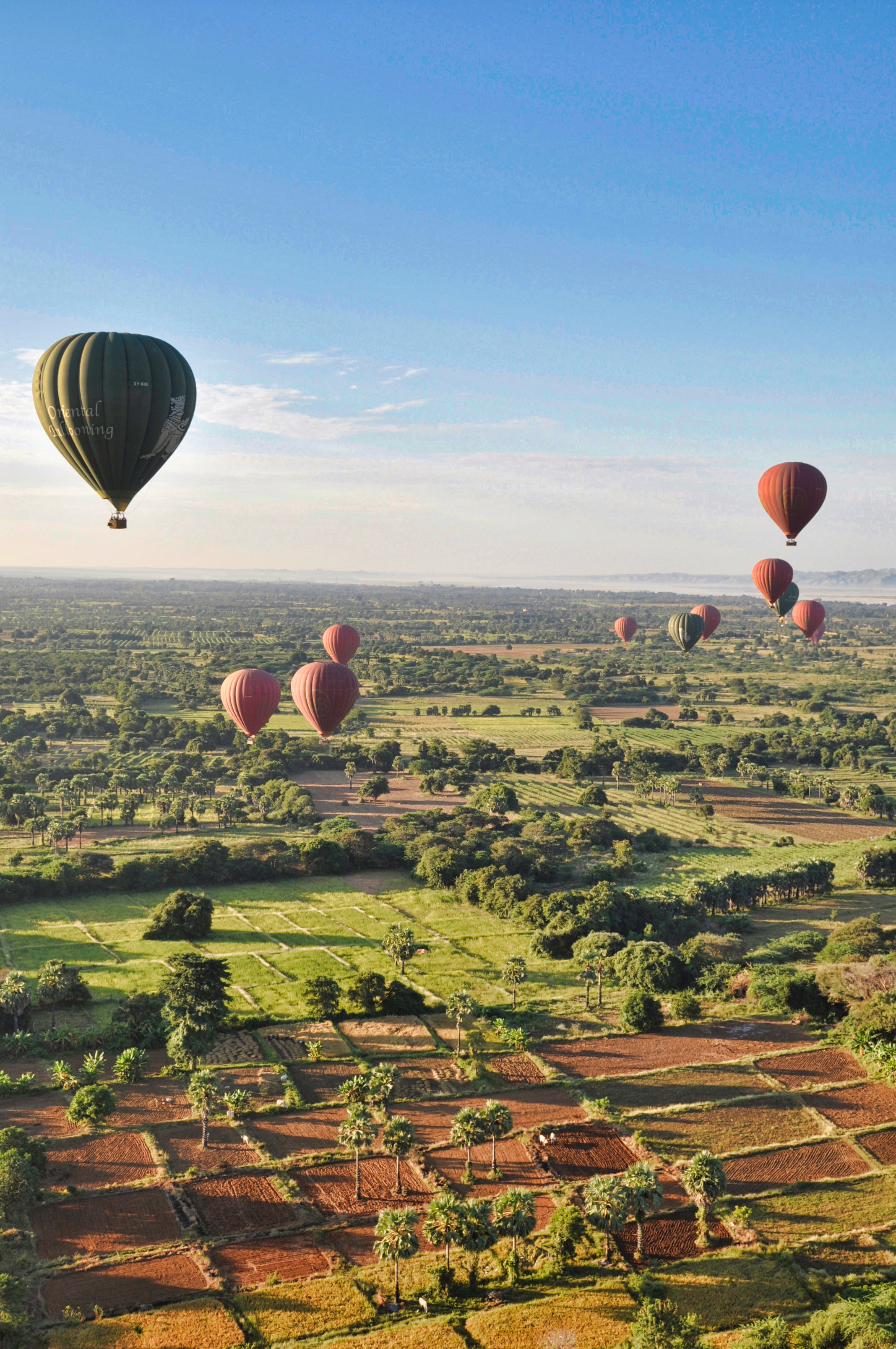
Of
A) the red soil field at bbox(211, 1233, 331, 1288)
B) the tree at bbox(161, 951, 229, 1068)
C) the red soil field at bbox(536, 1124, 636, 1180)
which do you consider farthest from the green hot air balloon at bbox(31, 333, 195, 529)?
the red soil field at bbox(536, 1124, 636, 1180)

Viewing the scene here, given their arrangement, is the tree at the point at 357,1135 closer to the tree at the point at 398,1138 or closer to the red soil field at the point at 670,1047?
the tree at the point at 398,1138

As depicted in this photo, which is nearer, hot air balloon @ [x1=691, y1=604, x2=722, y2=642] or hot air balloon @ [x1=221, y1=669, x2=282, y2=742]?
hot air balloon @ [x1=221, y1=669, x2=282, y2=742]

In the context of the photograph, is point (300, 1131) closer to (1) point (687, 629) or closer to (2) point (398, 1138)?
(2) point (398, 1138)

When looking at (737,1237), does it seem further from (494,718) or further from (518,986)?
(494,718)

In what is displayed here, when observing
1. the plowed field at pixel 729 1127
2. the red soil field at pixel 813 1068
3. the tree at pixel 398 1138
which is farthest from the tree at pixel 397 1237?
the red soil field at pixel 813 1068

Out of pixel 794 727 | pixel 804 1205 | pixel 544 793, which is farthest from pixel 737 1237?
pixel 794 727

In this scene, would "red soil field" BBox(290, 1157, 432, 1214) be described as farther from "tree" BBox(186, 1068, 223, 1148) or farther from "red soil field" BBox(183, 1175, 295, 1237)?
"tree" BBox(186, 1068, 223, 1148)
